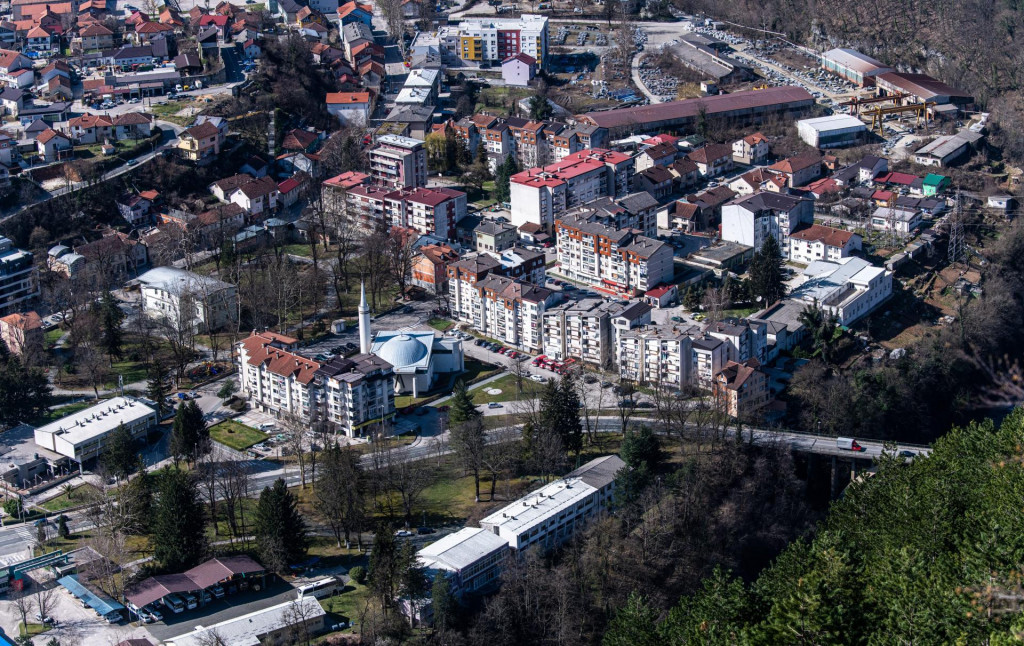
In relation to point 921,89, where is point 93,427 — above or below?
below

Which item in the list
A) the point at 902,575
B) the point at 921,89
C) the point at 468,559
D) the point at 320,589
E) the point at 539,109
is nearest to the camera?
the point at 902,575

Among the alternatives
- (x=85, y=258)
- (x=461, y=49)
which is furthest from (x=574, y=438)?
(x=461, y=49)

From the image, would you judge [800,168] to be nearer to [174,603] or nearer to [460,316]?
[460,316]

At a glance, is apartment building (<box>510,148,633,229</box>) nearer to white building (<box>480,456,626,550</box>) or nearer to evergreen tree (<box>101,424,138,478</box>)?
white building (<box>480,456,626,550</box>)

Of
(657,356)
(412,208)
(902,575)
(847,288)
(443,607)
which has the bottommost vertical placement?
(443,607)

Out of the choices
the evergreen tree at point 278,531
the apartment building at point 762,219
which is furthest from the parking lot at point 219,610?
the apartment building at point 762,219

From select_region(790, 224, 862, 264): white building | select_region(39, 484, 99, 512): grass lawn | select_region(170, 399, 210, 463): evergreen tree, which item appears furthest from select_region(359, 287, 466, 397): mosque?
select_region(790, 224, 862, 264): white building

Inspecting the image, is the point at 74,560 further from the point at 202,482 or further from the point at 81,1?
the point at 81,1

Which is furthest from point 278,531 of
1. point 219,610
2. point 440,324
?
point 440,324
